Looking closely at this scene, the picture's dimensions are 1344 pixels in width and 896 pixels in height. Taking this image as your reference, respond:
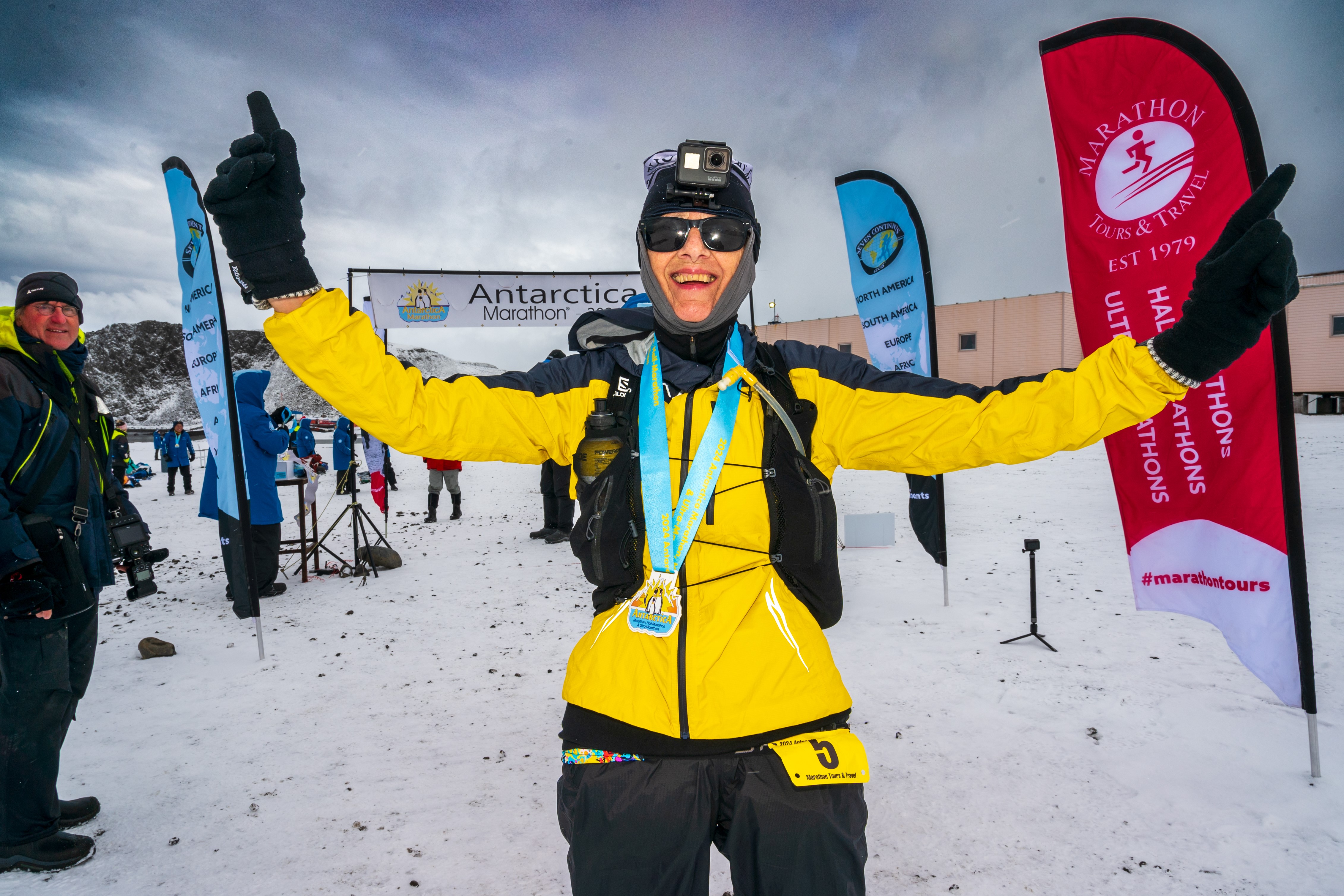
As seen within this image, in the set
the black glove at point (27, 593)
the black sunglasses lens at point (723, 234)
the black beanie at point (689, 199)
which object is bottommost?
the black glove at point (27, 593)

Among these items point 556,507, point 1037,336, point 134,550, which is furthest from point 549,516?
point 1037,336

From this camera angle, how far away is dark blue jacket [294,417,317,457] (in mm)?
7535

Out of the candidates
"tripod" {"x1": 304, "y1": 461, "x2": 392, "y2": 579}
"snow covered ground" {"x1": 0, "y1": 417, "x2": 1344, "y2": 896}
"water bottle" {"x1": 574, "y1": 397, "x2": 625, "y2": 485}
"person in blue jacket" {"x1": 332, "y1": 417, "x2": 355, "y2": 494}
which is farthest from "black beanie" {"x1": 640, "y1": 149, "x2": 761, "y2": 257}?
"person in blue jacket" {"x1": 332, "y1": 417, "x2": 355, "y2": 494}

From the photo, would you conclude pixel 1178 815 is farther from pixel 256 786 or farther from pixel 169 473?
pixel 169 473

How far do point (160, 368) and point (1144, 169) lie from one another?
136 meters

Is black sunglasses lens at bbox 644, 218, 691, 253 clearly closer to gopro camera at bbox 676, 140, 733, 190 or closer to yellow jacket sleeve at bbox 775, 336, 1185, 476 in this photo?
gopro camera at bbox 676, 140, 733, 190

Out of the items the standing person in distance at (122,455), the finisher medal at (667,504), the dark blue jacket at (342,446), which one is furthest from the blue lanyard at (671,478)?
the standing person in distance at (122,455)

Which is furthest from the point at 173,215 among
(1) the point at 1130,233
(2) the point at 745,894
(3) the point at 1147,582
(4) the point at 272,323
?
(3) the point at 1147,582

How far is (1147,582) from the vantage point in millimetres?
3455

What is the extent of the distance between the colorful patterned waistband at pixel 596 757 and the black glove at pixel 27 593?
264 cm

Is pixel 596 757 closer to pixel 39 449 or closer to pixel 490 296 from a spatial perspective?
pixel 39 449

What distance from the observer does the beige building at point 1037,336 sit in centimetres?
2584

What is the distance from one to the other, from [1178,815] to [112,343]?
145181 mm

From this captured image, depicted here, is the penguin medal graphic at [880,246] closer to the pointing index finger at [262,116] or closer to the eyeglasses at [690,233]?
the eyeglasses at [690,233]
